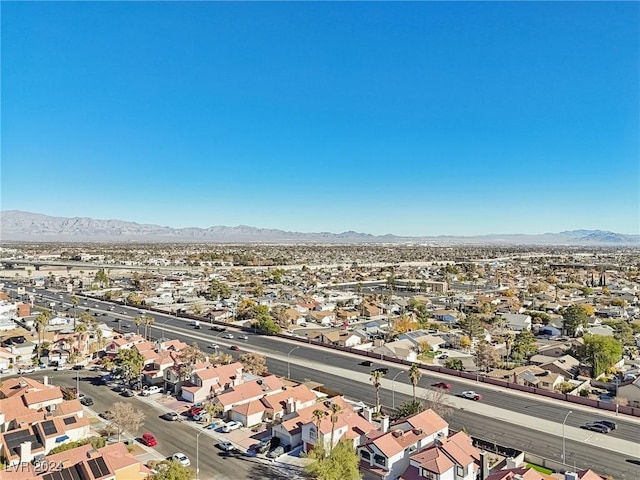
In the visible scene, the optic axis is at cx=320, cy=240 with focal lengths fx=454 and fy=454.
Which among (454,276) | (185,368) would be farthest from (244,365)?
(454,276)

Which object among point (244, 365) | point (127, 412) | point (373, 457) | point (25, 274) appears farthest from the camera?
point (25, 274)

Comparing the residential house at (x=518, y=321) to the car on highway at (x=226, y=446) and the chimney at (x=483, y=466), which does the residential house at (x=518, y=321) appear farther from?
the car on highway at (x=226, y=446)

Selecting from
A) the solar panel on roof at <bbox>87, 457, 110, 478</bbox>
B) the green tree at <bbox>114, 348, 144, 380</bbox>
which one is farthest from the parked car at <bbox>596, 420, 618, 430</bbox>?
the green tree at <bbox>114, 348, 144, 380</bbox>

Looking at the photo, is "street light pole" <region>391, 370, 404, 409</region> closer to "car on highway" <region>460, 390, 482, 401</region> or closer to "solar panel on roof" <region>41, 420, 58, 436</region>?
"car on highway" <region>460, 390, 482, 401</region>

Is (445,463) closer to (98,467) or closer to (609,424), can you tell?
(609,424)

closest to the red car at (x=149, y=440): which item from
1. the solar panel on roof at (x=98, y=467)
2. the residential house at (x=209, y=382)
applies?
the solar panel on roof at (x=98, y=467)

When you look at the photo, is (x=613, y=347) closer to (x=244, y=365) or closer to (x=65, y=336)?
(x=244, y=365)

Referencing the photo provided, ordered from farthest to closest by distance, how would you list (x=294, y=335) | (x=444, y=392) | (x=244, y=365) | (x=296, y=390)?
(x=294, y=335) < (x=244, y=365) < (x=444, y=392) < (x=296, y=390)

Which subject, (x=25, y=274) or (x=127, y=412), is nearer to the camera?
(x=127, y=412)
